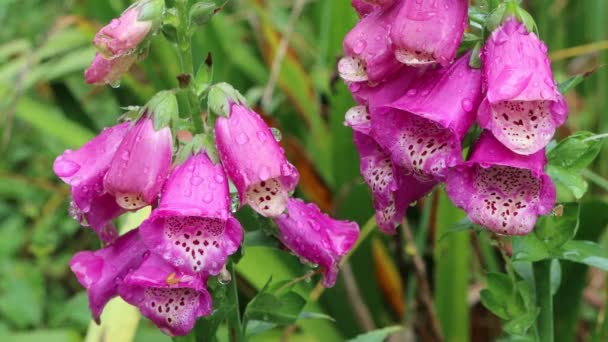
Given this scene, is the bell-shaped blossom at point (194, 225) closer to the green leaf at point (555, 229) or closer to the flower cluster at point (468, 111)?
the flower cluster at point (468, 111)

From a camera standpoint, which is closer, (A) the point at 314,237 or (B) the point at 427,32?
(B) the point at 427,32

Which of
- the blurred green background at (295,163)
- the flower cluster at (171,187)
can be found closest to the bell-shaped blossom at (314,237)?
the flower cluster at (171,187)

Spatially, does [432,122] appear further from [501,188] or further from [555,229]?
[555,229]

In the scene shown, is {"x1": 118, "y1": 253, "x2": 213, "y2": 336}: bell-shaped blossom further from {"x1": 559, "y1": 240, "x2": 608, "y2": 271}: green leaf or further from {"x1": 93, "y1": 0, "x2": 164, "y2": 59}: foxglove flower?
{"x1": 559, "y1": 240, "x2": 608, "y2": 271}: green leaf

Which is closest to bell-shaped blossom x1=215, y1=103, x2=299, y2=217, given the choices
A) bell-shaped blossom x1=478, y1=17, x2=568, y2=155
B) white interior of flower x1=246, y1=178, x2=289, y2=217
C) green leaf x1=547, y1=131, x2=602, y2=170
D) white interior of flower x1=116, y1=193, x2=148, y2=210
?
white interior of flower x1=246, y1=178, x2=289, y2=217

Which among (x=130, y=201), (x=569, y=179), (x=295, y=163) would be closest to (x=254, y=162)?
(x=130, y=201)

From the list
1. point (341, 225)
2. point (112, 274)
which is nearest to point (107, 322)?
point (112, 274)
